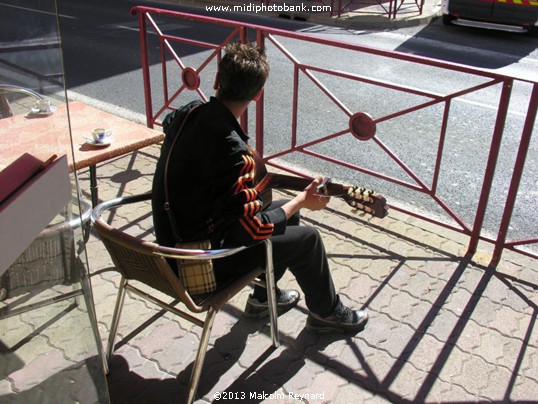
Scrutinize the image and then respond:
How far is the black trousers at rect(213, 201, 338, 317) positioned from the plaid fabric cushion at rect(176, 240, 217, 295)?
0.33ft

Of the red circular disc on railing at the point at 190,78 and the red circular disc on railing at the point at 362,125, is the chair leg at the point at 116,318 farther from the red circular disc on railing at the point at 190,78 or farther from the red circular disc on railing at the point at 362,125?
the red circular disc on railing at the point at 190,78

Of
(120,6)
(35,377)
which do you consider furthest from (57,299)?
(120,6)

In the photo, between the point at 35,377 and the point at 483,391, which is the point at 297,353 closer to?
the point at 483,391

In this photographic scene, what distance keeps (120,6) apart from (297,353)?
12615 millimetres

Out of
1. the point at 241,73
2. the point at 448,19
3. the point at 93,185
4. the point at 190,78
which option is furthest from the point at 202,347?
the point at 448,19

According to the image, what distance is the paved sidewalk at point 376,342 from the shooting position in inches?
108

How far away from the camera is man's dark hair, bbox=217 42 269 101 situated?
7.84ft

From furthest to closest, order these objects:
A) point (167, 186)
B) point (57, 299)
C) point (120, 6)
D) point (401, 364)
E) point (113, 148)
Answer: point (120, 6), point (113, 148), point (401, 364), point (167, 186), point (57, 299)

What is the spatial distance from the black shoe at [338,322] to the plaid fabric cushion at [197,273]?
738mm

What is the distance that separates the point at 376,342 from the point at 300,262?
64 centimetres

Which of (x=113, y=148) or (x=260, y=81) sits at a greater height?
(x=260, y=81)

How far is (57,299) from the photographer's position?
1715mm

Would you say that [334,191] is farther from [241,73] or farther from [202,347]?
[202,347]

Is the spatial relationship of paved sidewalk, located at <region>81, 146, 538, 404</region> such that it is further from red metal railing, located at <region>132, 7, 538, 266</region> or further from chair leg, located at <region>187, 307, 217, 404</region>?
red metal railing, located at <region>132, 7, 538, 266</region>
